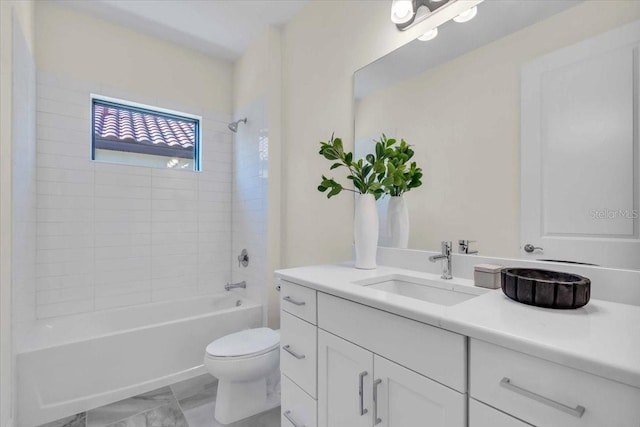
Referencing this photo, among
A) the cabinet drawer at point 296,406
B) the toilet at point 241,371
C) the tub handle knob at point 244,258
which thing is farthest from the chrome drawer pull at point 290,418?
the tub handle knob at point 244,258

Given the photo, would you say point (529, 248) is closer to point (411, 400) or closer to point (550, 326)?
point (550, 326)

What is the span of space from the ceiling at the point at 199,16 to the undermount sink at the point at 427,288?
2.02 metres

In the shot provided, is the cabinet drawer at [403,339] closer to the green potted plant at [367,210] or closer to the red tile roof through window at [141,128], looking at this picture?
the green potted plant at [367,210]

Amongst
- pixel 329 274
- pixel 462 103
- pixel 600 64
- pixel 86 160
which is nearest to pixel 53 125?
pixel 86 160

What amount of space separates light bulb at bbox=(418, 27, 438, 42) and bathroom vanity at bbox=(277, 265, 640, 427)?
3.61 ft

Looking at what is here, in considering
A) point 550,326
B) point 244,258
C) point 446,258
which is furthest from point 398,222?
point 244,258

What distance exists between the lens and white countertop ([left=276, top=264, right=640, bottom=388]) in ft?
1.73

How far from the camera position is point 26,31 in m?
1.81

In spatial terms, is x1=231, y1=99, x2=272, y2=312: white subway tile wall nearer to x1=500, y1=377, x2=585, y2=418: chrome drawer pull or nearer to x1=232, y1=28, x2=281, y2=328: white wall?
x1=232, y1=28, x2=281, y2=328: white wall

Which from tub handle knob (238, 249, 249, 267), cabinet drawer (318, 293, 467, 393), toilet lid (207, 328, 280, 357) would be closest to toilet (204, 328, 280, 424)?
toilet lid (207, 328, 280, 357)

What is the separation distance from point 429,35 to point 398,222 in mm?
894

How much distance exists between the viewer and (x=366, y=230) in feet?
4.76

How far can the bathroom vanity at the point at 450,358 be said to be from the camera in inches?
21.6

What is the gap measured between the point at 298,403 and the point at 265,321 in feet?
4.00
